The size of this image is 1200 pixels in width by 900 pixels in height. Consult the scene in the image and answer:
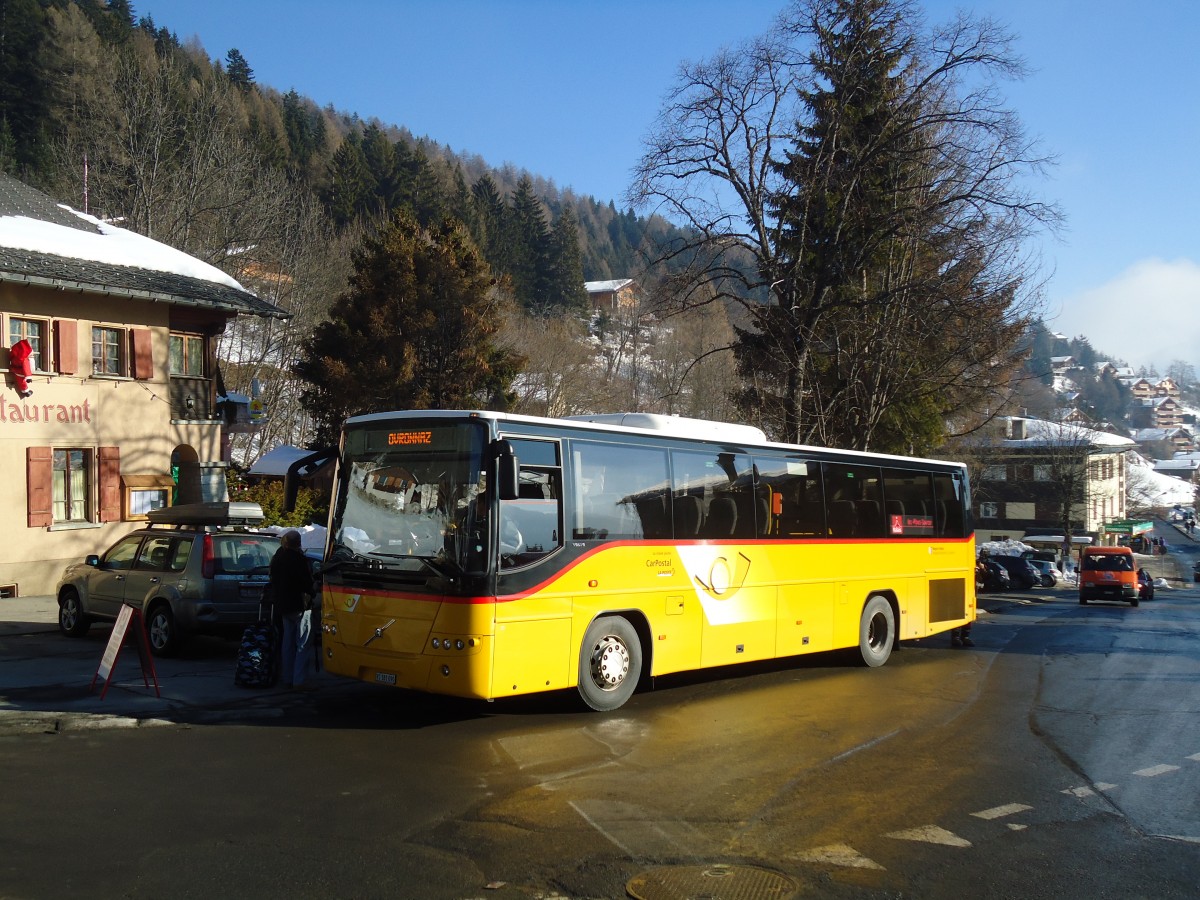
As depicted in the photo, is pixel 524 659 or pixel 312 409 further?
pixel 312 409

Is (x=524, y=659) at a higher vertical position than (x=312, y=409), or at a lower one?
lower

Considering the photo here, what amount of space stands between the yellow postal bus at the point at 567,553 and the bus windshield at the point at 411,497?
16 mm

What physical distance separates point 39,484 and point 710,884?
793 inches

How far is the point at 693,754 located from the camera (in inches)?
368

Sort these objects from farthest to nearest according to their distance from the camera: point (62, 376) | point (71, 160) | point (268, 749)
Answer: point (71, 160), point (62, 376), point (268, 749)

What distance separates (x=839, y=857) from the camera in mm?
6441

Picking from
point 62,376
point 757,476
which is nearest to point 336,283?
point 62,376

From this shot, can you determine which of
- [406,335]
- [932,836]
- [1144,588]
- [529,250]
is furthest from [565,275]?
[932,836]

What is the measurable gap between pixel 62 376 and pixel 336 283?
30760mm

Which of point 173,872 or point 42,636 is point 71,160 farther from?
point 173,872

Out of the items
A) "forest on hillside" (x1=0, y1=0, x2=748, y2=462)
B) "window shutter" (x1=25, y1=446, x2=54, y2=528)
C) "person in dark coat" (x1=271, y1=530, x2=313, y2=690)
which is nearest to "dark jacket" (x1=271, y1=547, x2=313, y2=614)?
"person in dark coat" (x1=271, y1=530, x2=313, y2=690)

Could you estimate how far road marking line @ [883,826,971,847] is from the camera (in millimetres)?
6766

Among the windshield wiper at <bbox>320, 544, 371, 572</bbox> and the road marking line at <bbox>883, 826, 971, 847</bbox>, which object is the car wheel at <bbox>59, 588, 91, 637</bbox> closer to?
the windshield wiper at <bbox>320, 544, 371, 572</bbox>

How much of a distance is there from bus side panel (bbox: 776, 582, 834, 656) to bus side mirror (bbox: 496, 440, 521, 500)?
534cm
